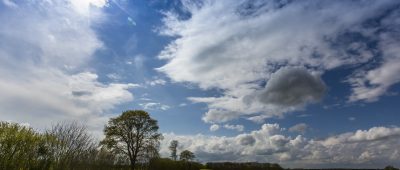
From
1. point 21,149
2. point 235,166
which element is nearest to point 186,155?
point 235,166

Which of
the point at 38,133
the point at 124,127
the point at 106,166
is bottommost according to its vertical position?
the point at 106,166

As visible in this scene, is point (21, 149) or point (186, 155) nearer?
point (21, 149)

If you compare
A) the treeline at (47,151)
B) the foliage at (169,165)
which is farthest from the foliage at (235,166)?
the treeline at (47,151)

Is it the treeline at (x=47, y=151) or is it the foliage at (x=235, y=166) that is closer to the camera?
the treeline at (x=47, y=151)

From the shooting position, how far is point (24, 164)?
67.3 ft

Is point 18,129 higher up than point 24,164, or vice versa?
point 18,129

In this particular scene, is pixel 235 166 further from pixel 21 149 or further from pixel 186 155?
pixel 21 149

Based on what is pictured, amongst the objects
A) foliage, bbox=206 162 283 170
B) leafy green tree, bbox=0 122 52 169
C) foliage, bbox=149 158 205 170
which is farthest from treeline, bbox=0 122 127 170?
foliage, bbox=206 162 283 170

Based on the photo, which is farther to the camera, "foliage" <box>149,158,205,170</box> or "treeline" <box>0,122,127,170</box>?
"foliage" <box>149,158,205,170</box>

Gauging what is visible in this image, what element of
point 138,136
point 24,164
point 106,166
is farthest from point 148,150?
point 24,164

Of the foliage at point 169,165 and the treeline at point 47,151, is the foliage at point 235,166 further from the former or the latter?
the treeline at point 47,151

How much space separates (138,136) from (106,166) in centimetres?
2120

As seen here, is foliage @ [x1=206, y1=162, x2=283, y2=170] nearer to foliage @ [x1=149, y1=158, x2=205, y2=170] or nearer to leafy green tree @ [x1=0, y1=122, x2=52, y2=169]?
foliage @ [x1=149, y1=158, x2=205, y2=170]

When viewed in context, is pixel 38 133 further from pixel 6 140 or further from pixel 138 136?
pixel 138 136
